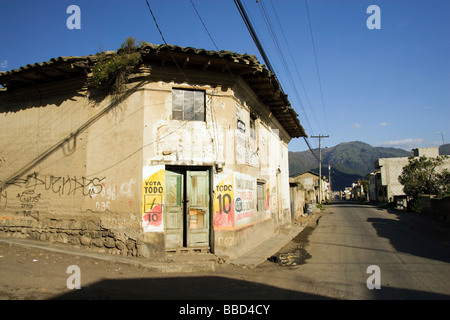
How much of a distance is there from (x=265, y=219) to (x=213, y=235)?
4.50 m

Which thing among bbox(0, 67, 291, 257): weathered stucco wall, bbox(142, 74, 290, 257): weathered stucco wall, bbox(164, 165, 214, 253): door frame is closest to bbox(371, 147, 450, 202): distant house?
bbox(142, 74, 290, 257): weathered stucco wall

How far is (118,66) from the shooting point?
8.35m

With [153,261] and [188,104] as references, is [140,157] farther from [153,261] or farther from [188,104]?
[153,261]

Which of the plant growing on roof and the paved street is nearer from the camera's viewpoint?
the paved street

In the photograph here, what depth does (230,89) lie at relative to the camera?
9.27m

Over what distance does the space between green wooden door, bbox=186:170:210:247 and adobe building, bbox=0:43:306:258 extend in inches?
1.1

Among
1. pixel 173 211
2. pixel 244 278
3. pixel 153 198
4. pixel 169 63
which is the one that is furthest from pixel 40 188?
pixel 244 278

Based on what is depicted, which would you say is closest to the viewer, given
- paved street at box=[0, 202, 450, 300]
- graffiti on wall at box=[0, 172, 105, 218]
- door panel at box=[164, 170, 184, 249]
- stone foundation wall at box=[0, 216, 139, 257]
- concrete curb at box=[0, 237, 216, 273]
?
paved street at box=[0, 202, 450, 300]

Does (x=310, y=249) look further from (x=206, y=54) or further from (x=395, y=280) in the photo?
(x=206, y=54)

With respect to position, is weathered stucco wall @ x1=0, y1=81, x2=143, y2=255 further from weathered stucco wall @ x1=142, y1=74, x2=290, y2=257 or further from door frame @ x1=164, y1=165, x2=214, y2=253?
door frame @ x1=164, y1=165, x2=214, y2=253

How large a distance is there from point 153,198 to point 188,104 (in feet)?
9.53

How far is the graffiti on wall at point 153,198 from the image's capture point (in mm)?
8219

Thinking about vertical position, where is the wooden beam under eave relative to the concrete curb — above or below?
above

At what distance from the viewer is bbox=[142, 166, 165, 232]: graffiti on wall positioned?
8219 millimetres
